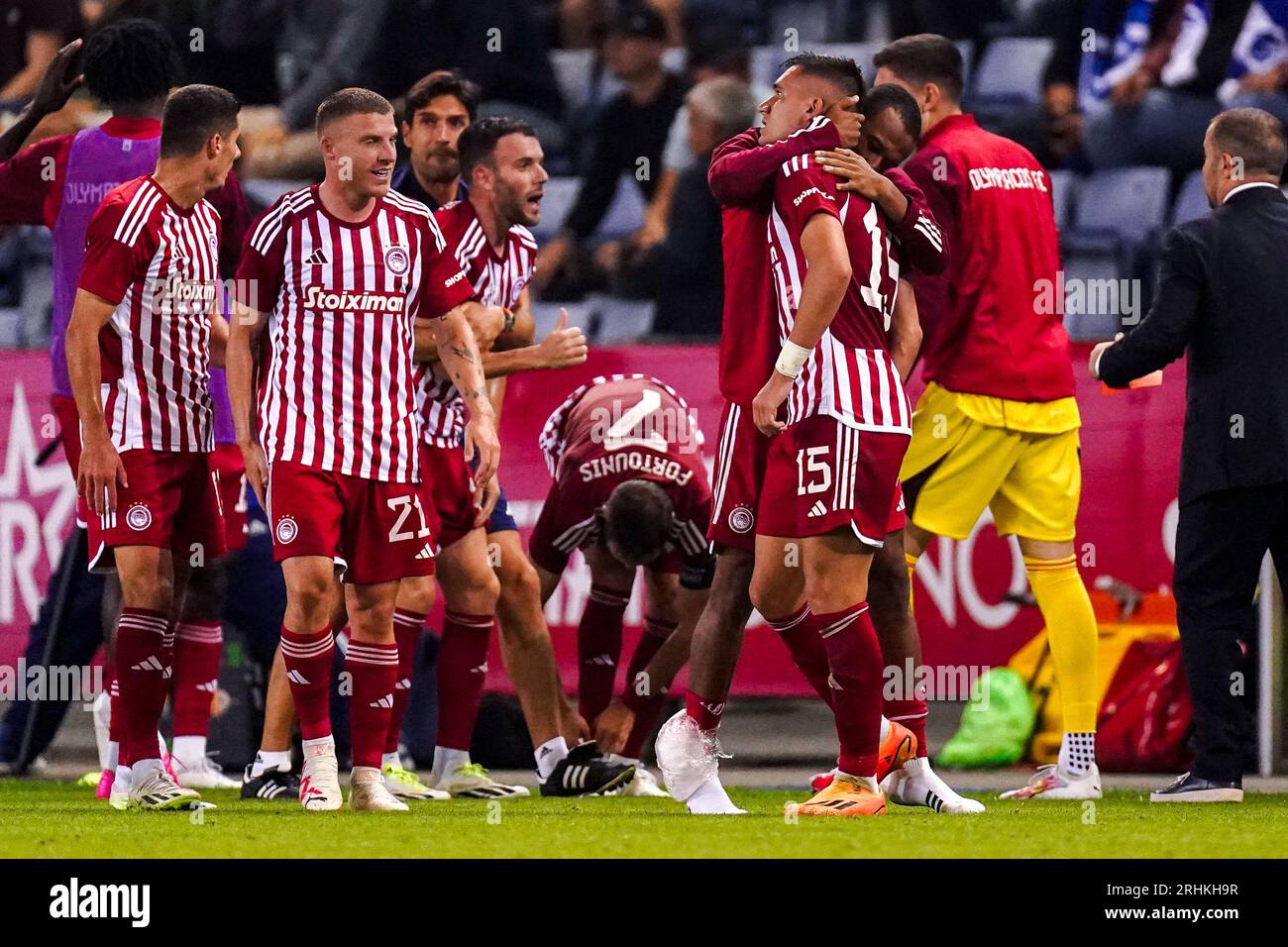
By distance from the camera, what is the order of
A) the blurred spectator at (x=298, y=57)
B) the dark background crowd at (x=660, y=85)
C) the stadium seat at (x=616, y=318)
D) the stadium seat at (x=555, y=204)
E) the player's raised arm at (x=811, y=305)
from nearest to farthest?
the player's raised arm at (x=811, y=305) → the stadium seat at (x=616, y=318) → the dark background crowd at (x=660, y=85) → the stadium seat at (x=555, y=204) → the blurred spectator at (x=298, y=57)

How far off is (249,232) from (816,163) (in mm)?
1582

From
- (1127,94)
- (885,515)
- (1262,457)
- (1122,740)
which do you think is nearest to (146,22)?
(885,515)

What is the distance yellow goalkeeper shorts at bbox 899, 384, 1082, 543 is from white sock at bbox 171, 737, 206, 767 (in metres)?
2.41

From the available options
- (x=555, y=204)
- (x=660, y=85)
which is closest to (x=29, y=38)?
(x=555, y=204)

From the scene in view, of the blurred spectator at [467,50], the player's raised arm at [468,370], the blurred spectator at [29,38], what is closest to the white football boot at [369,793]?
the player's raised arm at [468,370]

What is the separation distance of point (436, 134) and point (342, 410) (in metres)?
1.84

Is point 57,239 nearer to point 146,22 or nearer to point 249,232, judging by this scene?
point 146,22

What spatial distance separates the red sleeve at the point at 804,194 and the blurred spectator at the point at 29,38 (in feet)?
22.5

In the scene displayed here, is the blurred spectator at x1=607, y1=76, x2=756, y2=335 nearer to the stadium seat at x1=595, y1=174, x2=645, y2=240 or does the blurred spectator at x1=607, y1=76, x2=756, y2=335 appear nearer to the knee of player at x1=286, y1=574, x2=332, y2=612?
the stadium seat at x1=595, y1=174, x2=645, y2=240

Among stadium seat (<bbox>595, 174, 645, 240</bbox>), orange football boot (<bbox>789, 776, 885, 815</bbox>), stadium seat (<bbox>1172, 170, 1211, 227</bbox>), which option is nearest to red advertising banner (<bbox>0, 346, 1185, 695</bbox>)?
orange football boot (<bbox>789, 776, 885, 815</bbox>)

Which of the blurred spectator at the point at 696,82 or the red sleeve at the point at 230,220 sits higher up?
the blurred spectator at the point at 696,82

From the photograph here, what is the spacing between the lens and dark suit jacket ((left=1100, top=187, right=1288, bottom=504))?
607 centimetres

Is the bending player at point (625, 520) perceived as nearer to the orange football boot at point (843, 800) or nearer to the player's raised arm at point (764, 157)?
the orange football boot at point (843, 800)

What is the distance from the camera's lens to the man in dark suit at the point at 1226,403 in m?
6.02
